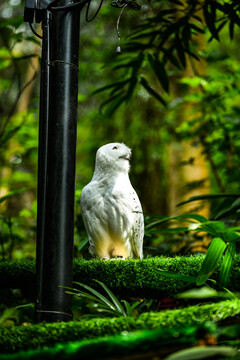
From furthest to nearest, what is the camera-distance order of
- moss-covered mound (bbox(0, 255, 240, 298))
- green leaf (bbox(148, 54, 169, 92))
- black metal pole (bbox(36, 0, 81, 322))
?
1. green leaf (bbox(148, 54, 169, 92))
2. moss-covered mound (bbox(0, 255, 240, 298))
3. black metal pole (bbox(36, 0, 81, 322))

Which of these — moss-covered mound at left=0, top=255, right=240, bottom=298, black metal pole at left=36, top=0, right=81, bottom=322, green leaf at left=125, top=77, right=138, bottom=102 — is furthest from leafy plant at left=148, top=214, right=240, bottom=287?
green leaf at left=125, top=77, right=138, bottom=102

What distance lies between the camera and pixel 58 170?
2008 millimetres

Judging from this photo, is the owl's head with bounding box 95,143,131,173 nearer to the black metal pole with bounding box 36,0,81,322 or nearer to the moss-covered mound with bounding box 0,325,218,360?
the black metal pole with bounding box 36,0,81,322

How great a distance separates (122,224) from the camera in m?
2.91

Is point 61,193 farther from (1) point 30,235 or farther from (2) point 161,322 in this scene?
(1) point 30,235

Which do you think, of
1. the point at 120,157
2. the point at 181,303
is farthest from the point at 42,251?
the point at 120,157

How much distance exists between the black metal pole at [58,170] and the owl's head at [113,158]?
0.89 meters

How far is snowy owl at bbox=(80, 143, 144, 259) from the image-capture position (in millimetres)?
2889

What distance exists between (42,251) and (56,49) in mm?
978

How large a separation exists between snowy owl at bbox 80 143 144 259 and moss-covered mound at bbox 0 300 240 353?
4.27 feet

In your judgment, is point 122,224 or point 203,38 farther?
point 203,38

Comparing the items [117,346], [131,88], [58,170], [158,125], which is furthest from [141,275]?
[158,125]

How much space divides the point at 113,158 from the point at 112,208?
0.35 metres

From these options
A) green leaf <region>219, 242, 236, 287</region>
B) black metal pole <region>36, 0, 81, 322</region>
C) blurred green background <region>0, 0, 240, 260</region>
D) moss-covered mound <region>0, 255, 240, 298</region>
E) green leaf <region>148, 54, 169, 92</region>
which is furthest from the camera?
blurred green background <region>0, 0, 240, 260</region>
